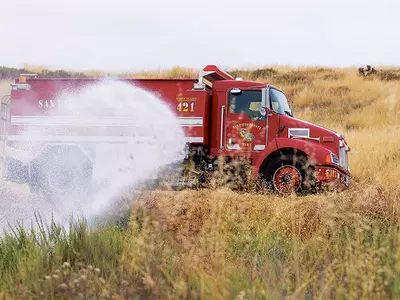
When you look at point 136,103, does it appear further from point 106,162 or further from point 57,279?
point 57,279

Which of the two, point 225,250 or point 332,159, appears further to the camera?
point 332,159

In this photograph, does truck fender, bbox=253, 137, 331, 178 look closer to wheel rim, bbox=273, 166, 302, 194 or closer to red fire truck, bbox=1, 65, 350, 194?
red fire truck, bbox=1, 65, 350, 194

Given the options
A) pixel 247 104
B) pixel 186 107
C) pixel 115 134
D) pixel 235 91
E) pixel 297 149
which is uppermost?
pixel 235 91

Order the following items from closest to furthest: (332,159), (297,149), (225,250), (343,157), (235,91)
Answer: (225,250) → (332,159) → (297,149) → (235,91) → (343,157)

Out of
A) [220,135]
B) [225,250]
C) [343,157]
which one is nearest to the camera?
[225,250]

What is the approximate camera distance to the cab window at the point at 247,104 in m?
13.8

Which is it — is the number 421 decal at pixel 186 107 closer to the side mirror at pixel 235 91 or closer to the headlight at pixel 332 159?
the side mirror at pixel 235 91

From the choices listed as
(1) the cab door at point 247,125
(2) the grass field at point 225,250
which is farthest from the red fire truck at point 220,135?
(2) the grass field at point 225,250

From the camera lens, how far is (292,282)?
6.12 meters

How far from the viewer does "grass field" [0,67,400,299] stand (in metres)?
5.47

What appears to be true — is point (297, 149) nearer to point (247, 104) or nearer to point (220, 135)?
point (247, 104)

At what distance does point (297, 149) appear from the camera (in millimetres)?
13406

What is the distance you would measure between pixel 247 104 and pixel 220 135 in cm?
81

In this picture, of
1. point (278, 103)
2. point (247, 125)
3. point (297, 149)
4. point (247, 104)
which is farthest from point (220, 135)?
point (297, 149)
